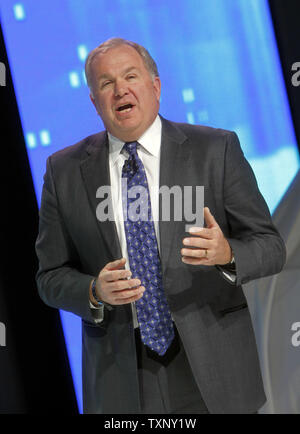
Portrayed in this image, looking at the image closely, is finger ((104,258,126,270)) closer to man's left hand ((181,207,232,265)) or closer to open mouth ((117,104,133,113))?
man's left hand ((181,207,232,265))

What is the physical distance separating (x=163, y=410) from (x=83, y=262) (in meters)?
0.54

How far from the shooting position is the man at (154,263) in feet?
5.68

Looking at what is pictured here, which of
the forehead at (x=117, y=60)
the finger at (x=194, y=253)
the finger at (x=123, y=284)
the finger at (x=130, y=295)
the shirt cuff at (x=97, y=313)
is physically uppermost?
the forehead at (x=117, y=60)

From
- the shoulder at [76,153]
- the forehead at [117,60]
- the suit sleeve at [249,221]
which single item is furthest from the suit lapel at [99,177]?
the suit sleeve at [249,221]

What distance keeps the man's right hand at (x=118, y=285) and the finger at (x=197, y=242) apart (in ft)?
0.60

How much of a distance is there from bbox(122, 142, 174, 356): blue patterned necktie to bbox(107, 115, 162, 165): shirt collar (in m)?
0.12

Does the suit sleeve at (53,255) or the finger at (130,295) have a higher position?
the suit sleeve at (53,255)

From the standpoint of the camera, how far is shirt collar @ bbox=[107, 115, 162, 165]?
1.83 metres

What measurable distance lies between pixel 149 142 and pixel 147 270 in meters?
0.41

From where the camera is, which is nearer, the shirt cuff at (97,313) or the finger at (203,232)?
the finger at (203,232)

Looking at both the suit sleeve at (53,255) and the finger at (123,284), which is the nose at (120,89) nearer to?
the suit sleeve at (53,255)

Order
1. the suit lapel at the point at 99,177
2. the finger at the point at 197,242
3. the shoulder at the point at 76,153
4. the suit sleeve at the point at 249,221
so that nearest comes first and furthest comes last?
the finger at the point at 197,242, the suit sleeve at the point at 249,221, the suit lapel at the point at 99,177, the shoulder at the point at 76,153

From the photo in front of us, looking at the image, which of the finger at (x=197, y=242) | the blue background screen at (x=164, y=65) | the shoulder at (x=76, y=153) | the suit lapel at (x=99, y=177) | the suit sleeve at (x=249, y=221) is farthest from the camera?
the blue background screen at (x=164, y=65)

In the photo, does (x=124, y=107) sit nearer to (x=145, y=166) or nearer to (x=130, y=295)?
(x=145, y=166)
